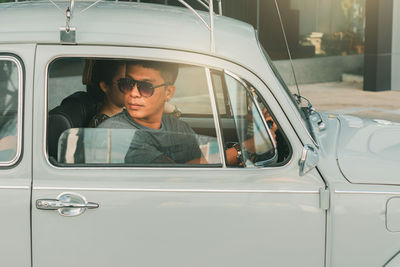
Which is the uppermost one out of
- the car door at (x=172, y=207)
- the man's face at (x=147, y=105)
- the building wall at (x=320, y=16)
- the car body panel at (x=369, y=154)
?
the building wall at (x=320, y=16)

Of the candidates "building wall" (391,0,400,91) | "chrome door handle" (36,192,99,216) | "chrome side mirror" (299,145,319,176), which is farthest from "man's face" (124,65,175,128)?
"building wall" (391,0,400,91)

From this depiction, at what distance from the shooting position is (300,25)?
19047mm

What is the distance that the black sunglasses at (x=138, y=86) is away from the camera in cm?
310

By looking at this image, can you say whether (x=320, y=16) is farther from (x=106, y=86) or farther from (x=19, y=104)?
(x=19, y=104)

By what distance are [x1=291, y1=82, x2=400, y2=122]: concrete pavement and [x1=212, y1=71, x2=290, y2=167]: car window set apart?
9086 millimetres

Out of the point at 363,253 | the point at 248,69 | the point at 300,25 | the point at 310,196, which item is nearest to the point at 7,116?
Answer: the point at 248,69

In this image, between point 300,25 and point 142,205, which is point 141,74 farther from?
point 300,25

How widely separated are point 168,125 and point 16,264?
2.89 ft

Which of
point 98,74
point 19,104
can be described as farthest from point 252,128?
point 19,104

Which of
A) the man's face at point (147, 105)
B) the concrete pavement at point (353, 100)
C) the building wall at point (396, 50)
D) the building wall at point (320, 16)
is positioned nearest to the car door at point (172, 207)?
the man's face at point (147, 105)

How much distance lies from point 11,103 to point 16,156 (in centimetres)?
23

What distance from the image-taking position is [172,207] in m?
2.88

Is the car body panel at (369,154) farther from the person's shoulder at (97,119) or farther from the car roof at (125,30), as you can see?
the person's shoulder at (97,119)

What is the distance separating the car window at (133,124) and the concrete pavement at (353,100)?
913 centimetres
